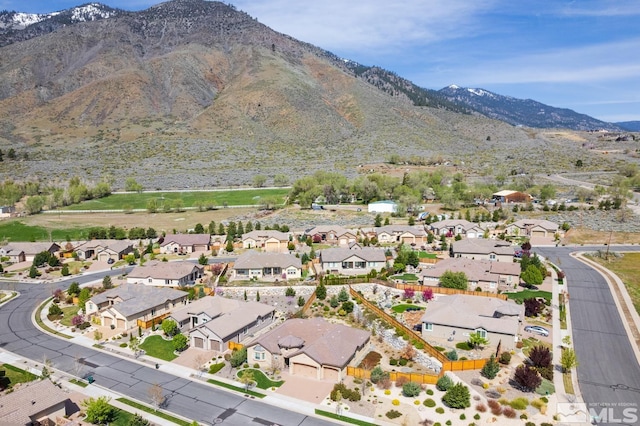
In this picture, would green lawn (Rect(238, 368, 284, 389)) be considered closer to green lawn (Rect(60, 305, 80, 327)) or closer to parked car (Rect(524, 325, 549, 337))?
green lawn (Rect(60, 305, 80, 327))

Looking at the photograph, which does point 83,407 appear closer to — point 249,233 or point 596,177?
point 249,233

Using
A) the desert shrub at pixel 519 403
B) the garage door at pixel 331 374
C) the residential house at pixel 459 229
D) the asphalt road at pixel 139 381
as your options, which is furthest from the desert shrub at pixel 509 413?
the residential house at pixel 459 229

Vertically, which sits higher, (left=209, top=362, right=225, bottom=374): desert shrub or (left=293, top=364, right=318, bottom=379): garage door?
(left=293, top=364, right=318, bottom=379): garage door

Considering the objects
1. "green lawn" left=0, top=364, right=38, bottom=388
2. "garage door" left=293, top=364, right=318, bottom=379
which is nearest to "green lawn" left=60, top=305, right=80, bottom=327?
"green lawn" left=0, top=364, right=38, bottom=388

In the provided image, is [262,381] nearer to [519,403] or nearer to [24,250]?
[519,403]

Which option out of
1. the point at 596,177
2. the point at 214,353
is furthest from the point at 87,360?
the point at 596,177

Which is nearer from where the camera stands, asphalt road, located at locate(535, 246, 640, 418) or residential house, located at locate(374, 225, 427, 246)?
asphalt road, located at locate(535, 246, 640, 418)
